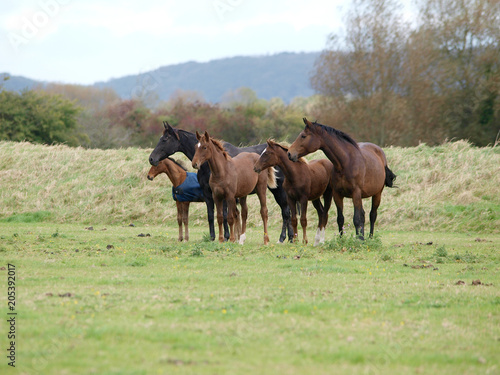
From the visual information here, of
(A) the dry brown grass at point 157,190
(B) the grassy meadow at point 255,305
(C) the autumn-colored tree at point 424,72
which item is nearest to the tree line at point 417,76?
(C) the autumn-colored tree at point 424,72

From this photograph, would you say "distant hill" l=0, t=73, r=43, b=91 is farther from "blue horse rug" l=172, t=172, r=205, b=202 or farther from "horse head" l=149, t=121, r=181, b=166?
"blue horse rug" l=172, t=172, r=205, b=202

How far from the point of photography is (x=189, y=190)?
49.1 ft

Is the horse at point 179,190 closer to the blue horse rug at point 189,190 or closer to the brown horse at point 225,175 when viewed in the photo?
the blue horse rug at point 189,190

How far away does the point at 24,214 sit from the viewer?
72.9 feet

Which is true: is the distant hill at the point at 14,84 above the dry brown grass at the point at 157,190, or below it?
above

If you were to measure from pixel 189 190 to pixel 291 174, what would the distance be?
288 centimetres

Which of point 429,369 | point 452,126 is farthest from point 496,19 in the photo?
point 429,369

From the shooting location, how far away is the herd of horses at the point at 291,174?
1316 cm

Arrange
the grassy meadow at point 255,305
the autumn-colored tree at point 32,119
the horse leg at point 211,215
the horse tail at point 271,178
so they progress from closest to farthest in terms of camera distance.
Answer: the grassy meadow at point 255,305, the horse leg at point 211,215, the horse tail at point 271,178, the autumn-colored tree at point 32,119

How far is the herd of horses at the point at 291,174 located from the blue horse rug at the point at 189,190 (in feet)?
0.43

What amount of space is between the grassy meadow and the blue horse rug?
127 centimetres

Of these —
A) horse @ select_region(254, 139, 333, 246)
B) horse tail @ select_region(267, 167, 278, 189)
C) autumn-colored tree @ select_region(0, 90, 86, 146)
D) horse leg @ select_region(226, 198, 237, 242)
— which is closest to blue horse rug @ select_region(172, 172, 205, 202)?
horse leg @ select_region(226, 198, 237, 242)

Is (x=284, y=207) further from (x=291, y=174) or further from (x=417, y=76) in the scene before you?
(x=417, y=76)

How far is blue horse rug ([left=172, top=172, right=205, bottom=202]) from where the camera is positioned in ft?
49.1
